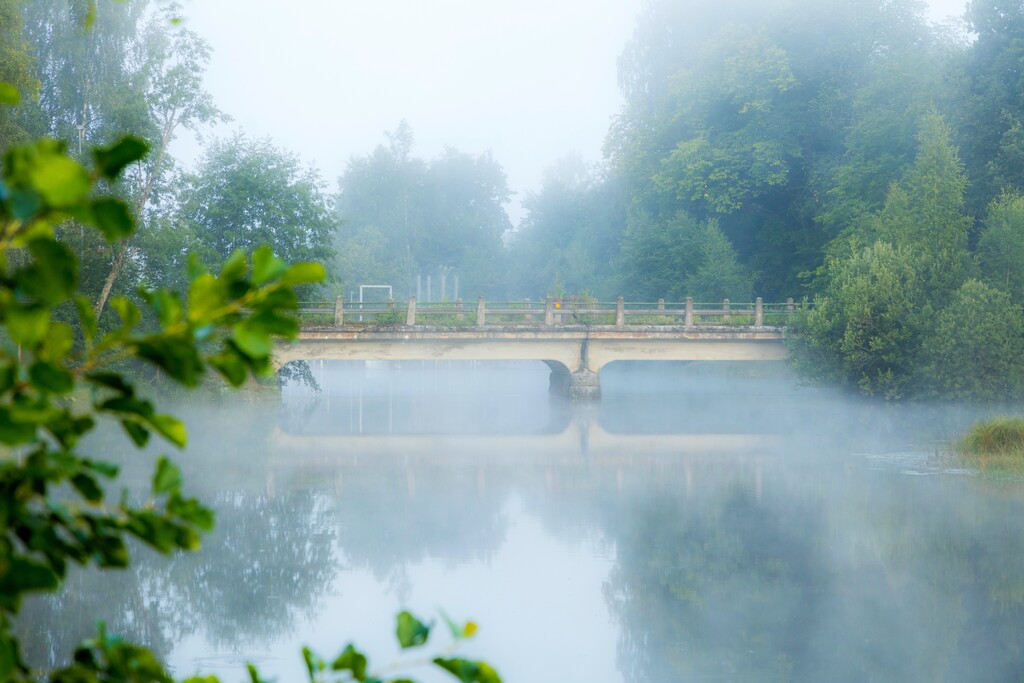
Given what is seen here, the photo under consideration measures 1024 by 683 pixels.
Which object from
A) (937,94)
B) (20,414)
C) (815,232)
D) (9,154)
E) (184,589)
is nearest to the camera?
(9,154)

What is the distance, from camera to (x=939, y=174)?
30594 mm

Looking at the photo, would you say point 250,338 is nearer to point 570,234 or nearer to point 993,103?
point 993,103

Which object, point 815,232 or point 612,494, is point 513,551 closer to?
point 612,494

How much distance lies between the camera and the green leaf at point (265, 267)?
1199 millimetres

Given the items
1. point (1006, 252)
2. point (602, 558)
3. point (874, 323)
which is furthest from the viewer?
point (874, 323)

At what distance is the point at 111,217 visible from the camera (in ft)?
3.47

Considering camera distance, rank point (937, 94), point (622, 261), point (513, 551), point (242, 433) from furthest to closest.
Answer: point (622, 261)
point (937, 94)
point (242, 433)
point (513, 551)

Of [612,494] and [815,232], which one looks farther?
[815,232]

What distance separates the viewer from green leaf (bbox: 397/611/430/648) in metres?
1.54

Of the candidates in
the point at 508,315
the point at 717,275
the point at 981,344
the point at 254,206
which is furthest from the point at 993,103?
the point at 254,206

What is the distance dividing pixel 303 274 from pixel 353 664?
1.90 feet

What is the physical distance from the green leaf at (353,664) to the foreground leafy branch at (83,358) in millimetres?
130

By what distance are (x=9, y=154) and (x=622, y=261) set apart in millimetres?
49546

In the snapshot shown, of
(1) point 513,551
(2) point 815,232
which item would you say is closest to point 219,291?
(1) point 513,551
